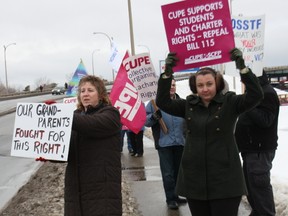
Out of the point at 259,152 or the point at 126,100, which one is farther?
the point at 126,100

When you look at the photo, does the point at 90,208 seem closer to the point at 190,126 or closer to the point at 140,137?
the point at 190,126

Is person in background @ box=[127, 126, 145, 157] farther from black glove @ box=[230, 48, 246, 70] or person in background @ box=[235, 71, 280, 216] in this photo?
black glove @ box=[230, 48, 246, 70]

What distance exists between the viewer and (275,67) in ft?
303

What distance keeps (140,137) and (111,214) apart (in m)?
6.68

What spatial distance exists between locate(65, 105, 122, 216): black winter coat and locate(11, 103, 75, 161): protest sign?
94 mm

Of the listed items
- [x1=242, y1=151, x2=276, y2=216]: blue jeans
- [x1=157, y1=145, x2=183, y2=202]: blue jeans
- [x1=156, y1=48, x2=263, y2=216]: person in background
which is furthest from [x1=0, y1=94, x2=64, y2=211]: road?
[x1=156, y1=48, x2=263, y2=216]: person in background

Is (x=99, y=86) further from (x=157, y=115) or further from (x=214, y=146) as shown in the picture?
(x=157, y=115)

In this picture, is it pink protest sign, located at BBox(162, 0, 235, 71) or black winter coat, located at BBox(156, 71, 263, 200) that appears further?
pink protest sign, located at BBox(162, 0, 235, 71)

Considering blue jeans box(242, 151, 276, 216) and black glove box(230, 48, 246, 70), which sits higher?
Answer: black glove box(230, 48, 246, 70)

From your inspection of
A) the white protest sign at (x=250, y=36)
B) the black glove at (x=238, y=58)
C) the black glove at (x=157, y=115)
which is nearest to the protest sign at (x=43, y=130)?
the black glove at (x=238, y=58)

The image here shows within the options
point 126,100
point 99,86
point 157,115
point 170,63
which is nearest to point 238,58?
point 170,63

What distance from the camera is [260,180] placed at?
13.9 feet

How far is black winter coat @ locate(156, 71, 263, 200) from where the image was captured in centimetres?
314

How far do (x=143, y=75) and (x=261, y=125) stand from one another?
2029 mm
